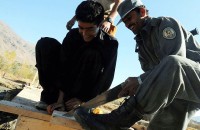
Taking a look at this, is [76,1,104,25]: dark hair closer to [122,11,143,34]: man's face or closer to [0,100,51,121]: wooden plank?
[122,11,143,34]: man's face

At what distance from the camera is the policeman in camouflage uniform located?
198cm

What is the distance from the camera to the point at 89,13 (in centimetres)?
296

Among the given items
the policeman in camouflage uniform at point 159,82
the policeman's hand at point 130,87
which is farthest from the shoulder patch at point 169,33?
the policeman's hand at point 130,87

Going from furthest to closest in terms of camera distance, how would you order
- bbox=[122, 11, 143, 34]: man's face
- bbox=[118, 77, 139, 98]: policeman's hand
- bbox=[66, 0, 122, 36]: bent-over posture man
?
1. bbox=[66, 0, 122, 36]: bent-over posture man
2. bbox=[122, 11, 143, 34]: man's face
3. bbox=[118, 77, 139, 98]: policeman's hand

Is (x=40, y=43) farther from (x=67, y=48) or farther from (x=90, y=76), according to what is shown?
(x=90, y=76)

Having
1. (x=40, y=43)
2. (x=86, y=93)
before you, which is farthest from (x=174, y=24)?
(x=40, y=43)

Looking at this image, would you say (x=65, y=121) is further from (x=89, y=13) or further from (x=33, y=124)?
(x=89, y=13)

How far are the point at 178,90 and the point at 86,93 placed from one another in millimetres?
1178

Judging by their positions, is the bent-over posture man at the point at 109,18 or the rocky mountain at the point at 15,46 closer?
the bent-over posture man at the point at 109,18

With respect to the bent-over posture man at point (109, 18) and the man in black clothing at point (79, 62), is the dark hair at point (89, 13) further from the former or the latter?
the bent-over posture man at point (109, 18)

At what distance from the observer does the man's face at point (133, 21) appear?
2.85 meters

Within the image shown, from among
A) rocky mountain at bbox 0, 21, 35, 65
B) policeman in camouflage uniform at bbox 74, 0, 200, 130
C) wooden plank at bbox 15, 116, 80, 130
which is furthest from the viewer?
rocky mountain at bbox 0, 21, 35, 65

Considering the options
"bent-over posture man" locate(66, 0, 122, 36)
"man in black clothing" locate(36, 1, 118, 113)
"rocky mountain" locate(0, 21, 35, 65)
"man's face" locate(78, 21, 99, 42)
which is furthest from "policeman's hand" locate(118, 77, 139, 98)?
"rocky mountain" locate(0, 21, 35, 65)

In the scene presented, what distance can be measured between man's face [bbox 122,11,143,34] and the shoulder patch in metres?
0.41
